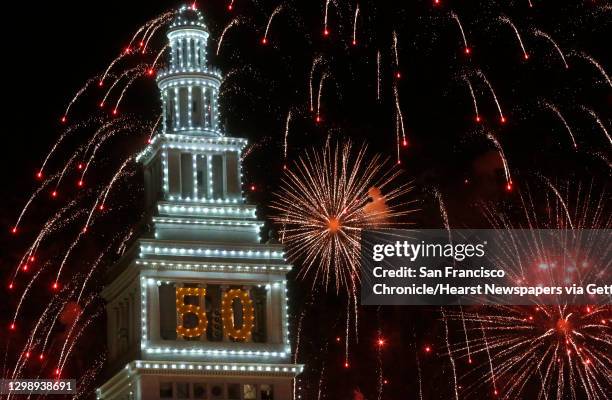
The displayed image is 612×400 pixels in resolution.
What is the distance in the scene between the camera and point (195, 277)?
118062 millimetres

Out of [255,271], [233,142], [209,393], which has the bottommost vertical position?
[209,393]

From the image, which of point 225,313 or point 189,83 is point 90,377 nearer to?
point 225,313

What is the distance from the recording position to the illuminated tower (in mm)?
116500

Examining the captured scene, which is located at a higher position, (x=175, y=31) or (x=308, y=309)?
(x=175, y=31)

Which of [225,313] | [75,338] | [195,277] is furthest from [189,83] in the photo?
[75,338]

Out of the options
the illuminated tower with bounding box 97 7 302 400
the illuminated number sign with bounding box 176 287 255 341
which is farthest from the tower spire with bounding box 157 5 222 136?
the illuminated number sign with bounding box 176 287 255 341

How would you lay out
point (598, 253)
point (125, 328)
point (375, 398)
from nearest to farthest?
point (598, 253) → point (125, 328) → point (375, 398)

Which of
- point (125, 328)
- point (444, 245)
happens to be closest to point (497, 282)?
point (444, 245)

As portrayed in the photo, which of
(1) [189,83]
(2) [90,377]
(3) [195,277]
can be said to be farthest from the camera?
(2) [90,377]

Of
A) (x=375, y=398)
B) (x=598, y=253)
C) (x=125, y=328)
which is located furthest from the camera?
(x=375, y=398)

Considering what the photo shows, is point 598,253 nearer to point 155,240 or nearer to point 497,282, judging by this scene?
point 497,282

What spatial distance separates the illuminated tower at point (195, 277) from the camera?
116 metres

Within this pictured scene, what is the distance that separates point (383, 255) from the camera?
11494cm

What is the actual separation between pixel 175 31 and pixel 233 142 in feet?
25.4
